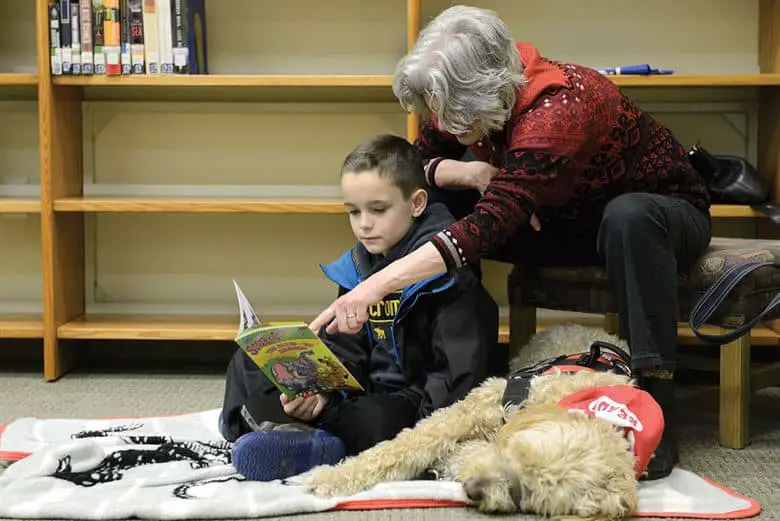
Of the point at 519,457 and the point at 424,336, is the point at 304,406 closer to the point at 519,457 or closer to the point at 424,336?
the point at 424,336

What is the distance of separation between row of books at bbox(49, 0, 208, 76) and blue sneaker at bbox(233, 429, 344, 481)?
4.33 ft

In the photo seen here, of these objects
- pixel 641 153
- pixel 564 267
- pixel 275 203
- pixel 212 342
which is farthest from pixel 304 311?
pixel 641 153

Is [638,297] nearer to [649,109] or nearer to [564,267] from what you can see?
[564,267]

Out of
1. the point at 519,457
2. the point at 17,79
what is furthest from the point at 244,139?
the point at 519,457

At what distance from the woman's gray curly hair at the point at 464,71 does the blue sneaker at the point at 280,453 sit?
652 millimetres

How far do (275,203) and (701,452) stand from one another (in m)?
1.30

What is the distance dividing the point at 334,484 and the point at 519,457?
0.35 meters

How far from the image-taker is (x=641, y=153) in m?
1.92

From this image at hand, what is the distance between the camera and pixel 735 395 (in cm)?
197

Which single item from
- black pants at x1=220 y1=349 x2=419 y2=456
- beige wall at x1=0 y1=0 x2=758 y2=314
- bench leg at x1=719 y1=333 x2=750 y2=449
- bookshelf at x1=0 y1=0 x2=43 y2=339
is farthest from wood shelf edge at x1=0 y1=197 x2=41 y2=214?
bench leg at x1=719 y1=333 x2=750 y2=449

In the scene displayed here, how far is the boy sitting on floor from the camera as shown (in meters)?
1.72

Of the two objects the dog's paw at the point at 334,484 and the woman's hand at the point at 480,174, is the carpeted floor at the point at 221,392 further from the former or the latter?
the woman's hand at the point at 480,174

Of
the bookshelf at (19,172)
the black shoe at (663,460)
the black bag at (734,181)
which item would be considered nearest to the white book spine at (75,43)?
the bookshelf at (19,172)

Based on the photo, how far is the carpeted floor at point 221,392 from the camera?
5.36ft
